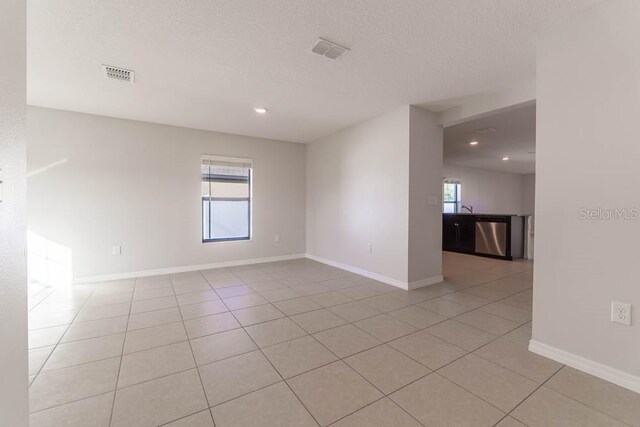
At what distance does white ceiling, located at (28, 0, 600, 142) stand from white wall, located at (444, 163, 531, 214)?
20.1ft

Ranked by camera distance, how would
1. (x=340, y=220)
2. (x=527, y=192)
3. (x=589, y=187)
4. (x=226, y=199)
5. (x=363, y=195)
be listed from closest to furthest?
1. (x=589, y=187)
2. (x=363, y=195)
3. (x=340, y=220)
4. (x=226, y=199)
5. (x=527, y=192)

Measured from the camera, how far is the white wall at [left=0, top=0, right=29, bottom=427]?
931 mm

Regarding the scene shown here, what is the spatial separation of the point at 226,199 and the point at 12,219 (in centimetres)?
402

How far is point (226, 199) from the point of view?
5.01 m

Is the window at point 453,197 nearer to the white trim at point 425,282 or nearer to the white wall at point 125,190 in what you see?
the white trim at point 425,282

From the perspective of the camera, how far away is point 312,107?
3.67m

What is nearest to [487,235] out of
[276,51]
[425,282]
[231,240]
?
[425,282]

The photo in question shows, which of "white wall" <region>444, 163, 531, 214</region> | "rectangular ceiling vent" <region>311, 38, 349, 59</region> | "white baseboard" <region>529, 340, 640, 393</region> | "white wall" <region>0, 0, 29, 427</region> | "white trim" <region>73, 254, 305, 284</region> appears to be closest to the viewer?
"white wall" <region>0, 0, 29, 427</region>

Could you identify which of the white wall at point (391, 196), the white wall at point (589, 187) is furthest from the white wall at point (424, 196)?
the white wall at point (589, 187)

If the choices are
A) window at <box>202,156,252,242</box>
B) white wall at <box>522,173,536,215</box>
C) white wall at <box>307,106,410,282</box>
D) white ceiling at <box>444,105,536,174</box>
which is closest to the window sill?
window at <box>202,156,252,242</box>

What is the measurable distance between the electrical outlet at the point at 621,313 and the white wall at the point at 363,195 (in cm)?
202

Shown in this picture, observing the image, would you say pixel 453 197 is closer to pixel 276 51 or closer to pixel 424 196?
pixel 424 196

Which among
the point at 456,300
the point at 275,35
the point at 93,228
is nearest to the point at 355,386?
the point at 456,300

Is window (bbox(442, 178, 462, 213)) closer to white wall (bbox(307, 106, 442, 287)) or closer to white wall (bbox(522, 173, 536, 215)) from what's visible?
white wall (bbox(522, 173, 536, 215))
